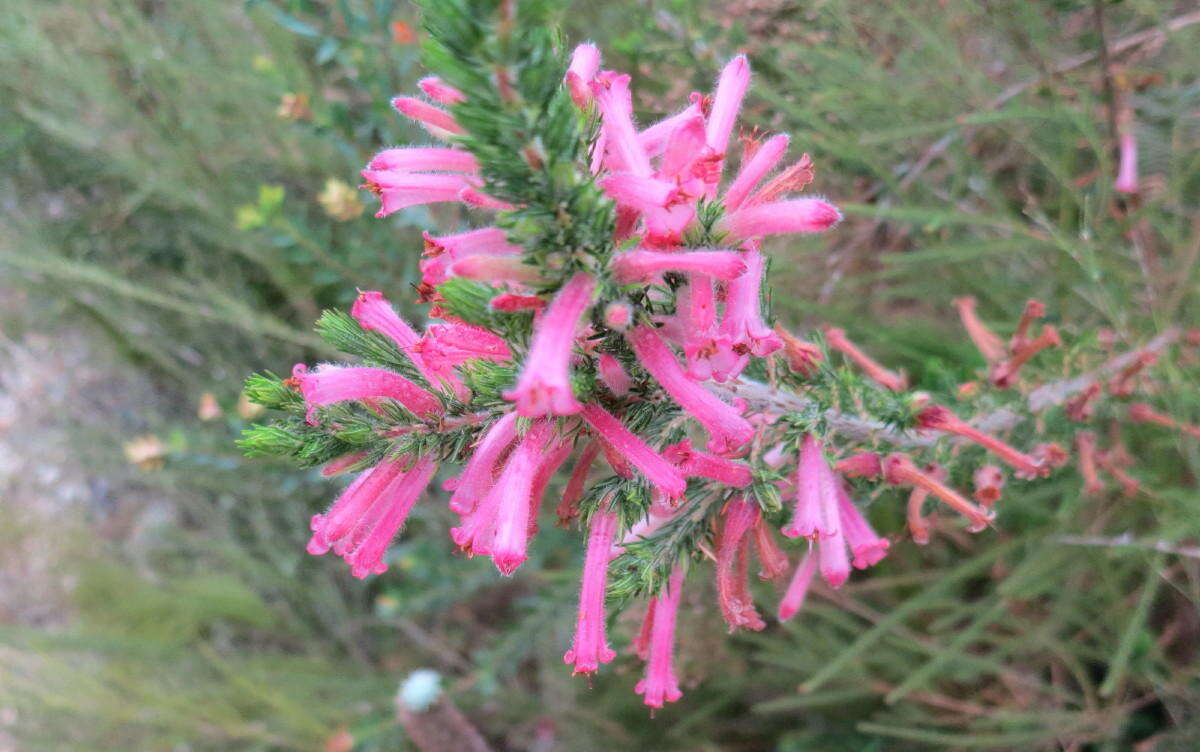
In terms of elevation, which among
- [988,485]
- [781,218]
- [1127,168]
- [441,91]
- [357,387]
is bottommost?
[988,485]

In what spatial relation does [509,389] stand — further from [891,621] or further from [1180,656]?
[1180,656]

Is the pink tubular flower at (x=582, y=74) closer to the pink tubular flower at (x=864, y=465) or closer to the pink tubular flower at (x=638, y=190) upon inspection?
the pink tubular flower at (x=638, y=190)

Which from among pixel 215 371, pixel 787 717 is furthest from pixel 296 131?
pixel 787 717

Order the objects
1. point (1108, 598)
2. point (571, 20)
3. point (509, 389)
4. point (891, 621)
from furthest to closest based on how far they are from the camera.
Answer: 1. point (571, 20)
2. point (1108, 598)
3. point (891, 621)
4. point (509, 389)

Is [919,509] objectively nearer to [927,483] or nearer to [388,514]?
[927,483]

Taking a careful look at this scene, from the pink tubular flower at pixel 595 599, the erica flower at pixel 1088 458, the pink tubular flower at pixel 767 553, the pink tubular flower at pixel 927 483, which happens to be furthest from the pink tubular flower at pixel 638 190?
the erica flower at pixel 1088 458

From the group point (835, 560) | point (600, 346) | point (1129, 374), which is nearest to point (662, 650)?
point (835, 560)
